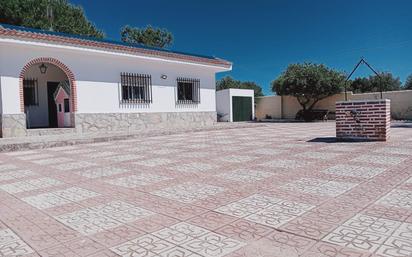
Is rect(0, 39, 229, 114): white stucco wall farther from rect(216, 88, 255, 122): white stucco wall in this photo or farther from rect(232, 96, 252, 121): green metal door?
rect(232, 96, 252, 121): green metal door

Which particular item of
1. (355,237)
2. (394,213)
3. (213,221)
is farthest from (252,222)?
(394,213)

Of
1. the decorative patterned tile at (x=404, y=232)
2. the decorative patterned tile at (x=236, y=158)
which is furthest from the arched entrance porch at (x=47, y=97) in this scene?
the decorative patterned tile at (x=404, y=232)

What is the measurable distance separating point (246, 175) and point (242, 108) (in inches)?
797

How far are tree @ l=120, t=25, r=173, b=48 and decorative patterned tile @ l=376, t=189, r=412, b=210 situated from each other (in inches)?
1391

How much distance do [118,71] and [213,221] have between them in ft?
40.9

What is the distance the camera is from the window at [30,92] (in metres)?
14.1

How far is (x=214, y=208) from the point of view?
132 inches

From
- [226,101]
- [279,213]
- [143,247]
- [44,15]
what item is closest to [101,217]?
[143,247]

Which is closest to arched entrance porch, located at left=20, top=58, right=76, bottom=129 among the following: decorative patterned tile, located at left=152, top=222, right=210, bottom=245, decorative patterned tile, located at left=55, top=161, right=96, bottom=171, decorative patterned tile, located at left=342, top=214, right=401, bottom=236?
decorative patterned tile, located at left=55, top=161, right=96, bottom=171

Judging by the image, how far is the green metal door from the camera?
79.7 ft

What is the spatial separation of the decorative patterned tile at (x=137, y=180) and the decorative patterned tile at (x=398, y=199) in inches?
114

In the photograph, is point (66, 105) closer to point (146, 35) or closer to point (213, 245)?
point (213, 245)

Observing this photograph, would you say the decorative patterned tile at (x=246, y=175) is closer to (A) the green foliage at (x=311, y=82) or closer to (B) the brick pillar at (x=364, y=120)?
(B) the brick pillar at (x=364, y=120)

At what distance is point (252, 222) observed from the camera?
2.92m
